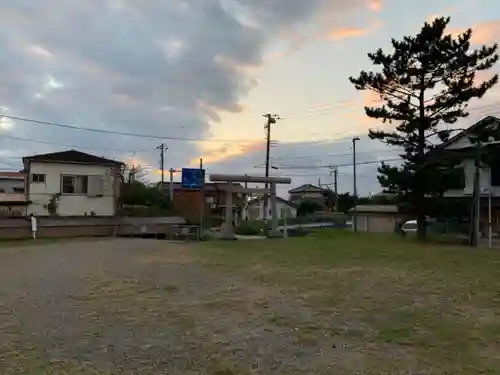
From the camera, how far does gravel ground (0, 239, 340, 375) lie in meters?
3.76

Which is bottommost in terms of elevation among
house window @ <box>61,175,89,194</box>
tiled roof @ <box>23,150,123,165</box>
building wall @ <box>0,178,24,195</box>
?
house window @ <box>61,175,89,194</box>

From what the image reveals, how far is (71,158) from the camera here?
2544 cm

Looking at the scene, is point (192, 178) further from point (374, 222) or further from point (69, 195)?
point (374, 222)

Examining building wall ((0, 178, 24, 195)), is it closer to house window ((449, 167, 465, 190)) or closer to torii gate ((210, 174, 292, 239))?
torii gate ((210, 174, 292, 239))

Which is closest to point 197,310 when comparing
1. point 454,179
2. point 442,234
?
point 454,179

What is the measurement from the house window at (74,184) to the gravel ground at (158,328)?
56.3ft

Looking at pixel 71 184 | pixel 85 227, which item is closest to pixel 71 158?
pixel 71 184

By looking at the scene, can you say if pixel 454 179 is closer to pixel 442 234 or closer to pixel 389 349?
pixel 442 234

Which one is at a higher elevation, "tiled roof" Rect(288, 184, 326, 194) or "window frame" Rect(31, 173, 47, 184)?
"tiled roof" Rect(288, 184, 326, 194)

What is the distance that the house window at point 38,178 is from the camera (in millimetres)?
24547

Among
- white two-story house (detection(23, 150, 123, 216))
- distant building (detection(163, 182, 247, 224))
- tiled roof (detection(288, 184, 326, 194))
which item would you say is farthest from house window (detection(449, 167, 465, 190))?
tiled roof (detection(288, 184, 326, 194))

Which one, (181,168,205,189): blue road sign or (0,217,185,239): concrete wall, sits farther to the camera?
(181,168,205,189): blue road sign

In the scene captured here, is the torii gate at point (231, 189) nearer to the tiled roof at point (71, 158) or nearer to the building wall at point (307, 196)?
the tiled roof at point (71, 158)

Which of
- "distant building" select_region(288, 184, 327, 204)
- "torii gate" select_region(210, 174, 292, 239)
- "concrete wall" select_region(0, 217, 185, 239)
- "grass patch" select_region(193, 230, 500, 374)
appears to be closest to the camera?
"grass patch" select_region(193, 230, 500, 374)
